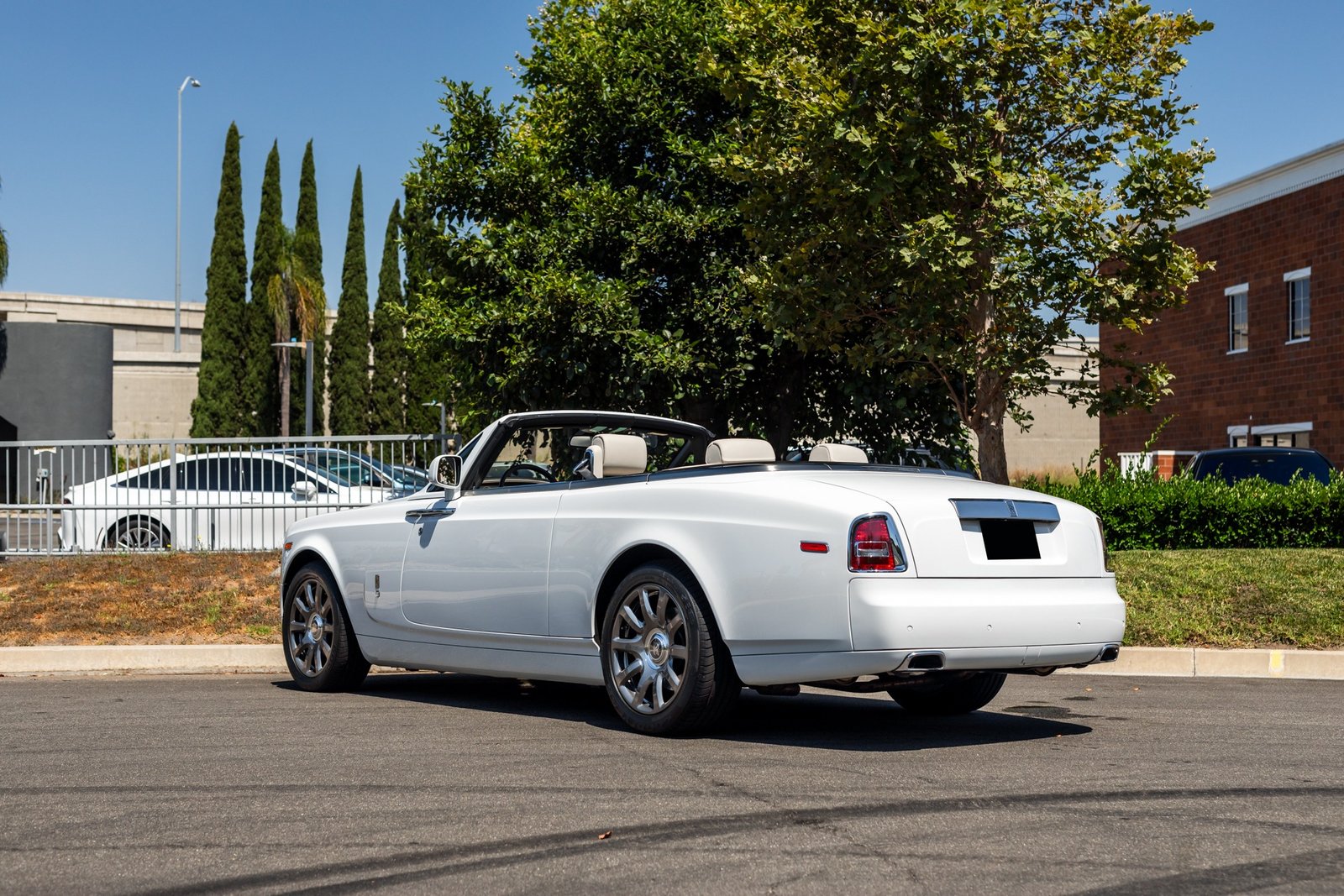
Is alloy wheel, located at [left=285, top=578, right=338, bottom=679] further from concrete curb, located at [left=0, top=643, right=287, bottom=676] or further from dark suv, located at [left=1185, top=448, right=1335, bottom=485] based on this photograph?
dark suv, located at [left=1185, top=448, right=1335, bottom=485]

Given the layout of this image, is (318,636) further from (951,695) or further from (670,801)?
(670,801)

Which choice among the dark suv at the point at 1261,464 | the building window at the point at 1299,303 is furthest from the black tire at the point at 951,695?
the building window at the point at 1299,303

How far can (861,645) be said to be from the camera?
5.77 metres

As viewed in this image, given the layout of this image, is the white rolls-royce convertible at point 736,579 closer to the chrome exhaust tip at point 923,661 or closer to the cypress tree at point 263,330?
the chrome exhaust tip at point 923,661

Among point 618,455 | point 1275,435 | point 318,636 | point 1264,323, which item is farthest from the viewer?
point 1264,323

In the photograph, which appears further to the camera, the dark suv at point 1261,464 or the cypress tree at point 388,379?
the cypress tree at point 388,379

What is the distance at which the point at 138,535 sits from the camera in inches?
579

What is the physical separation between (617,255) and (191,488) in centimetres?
507

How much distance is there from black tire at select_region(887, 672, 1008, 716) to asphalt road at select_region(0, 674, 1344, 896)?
161 mm

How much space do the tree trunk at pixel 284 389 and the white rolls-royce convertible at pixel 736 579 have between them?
141 feet

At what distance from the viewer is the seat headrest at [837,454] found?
690 centimetres

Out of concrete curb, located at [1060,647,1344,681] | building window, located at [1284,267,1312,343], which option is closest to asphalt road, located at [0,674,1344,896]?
concrete curb, located at [1060,647,1344,681]

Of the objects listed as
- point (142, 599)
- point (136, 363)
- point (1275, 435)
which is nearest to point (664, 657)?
point (142, 599)

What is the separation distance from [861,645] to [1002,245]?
8284 millimetres
